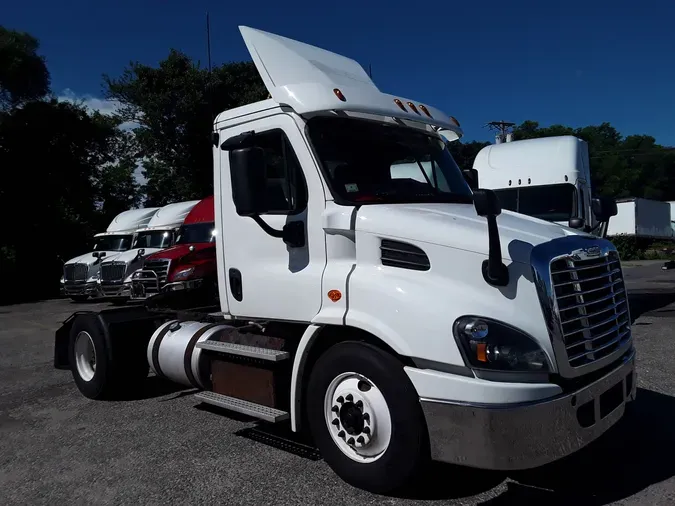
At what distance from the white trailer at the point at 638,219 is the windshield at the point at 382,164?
116 ft

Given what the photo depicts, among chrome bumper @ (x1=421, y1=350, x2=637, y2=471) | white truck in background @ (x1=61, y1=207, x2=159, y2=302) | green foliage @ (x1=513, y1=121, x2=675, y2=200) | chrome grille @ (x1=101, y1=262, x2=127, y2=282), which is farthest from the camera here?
green foliage @ (x1=513, y1=121, x2=675, y2=200)

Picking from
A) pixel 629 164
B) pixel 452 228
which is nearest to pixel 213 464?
pixel 452 228

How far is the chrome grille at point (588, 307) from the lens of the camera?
142 inches

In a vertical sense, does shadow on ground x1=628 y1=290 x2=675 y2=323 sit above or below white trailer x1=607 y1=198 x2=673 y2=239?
below

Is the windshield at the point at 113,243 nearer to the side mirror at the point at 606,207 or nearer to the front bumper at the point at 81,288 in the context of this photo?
the front bumper at the point at 81,288

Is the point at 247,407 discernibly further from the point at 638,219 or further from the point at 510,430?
the point at 638,219

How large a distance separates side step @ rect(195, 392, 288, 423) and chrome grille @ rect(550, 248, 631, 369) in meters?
2.08

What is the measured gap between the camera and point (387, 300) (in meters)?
3.80

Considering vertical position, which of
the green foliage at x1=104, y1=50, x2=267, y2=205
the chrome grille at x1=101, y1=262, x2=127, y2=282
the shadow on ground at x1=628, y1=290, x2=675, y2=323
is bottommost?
the shadow on ground at x1=628, y1=290, x2=675, y2=323

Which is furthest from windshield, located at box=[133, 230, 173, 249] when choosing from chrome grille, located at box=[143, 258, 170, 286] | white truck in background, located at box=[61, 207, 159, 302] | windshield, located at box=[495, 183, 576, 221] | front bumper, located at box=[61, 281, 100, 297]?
windshield, located at box=[495, 183, 576, 221]

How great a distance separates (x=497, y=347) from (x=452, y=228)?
0.79 metres

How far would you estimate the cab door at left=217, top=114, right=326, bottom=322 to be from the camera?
173 inches

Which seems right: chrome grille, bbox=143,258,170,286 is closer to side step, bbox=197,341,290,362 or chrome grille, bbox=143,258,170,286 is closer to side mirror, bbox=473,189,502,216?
side step, bbox=197,341,290,362

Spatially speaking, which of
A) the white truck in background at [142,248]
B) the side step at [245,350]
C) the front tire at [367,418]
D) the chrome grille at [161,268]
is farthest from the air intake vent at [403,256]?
the white truck in background at [142,248]
